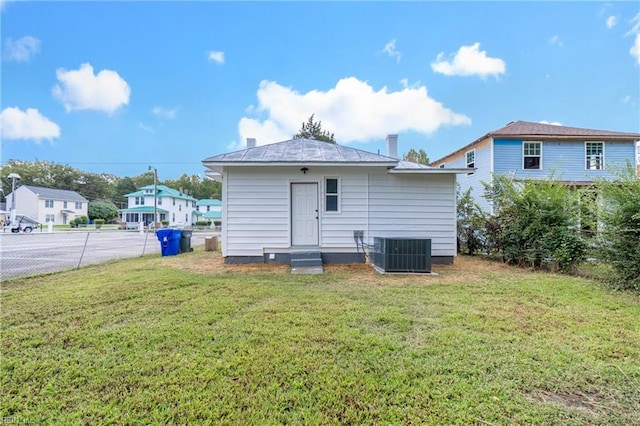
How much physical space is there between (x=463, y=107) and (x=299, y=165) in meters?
18.2

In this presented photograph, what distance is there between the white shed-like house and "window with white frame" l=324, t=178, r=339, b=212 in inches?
1.1

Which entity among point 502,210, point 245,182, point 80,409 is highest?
point 245,182

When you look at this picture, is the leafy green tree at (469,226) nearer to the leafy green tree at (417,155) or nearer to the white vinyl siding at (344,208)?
the white vinyl siding at (344,208)

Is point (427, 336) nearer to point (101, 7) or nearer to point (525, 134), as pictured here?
point (101, 7)

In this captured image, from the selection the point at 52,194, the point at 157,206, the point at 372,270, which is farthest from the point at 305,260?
the point at 52,194

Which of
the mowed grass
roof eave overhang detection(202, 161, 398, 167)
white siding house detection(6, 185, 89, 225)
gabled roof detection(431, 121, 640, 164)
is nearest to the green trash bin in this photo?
roof eave overhang detection(202, 161, 398, 167)

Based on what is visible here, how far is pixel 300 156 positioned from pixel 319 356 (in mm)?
6013

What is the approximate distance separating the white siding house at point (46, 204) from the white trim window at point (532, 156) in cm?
5201

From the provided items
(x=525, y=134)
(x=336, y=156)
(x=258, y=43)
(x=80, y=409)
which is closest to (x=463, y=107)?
(x=525, y=134)

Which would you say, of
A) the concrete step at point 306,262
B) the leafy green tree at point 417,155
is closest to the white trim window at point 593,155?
the concrete step at point 306,262

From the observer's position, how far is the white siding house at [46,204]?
130 ft

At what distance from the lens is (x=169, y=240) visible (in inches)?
406

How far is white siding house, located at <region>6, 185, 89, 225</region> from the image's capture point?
3953cm

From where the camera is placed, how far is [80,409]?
6.81ft
